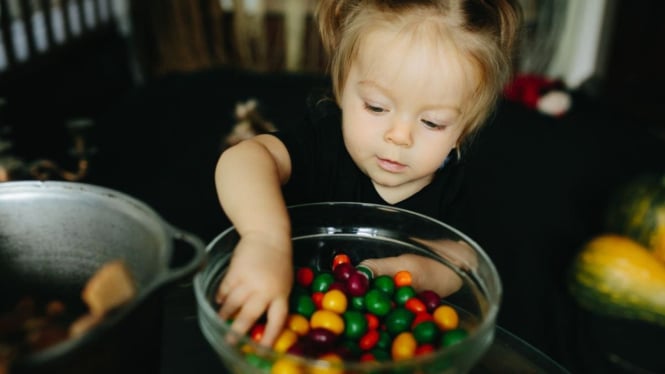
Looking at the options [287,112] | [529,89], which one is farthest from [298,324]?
[529,89]

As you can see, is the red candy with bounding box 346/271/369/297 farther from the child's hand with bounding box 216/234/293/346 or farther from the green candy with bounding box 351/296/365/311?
the child's hand with bounding box 216/234/293/346

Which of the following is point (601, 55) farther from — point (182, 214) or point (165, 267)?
point (165, 267)

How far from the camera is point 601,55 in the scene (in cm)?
301

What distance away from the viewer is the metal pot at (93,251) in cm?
42

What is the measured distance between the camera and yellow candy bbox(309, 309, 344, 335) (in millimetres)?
654

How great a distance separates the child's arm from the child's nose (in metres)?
0.17

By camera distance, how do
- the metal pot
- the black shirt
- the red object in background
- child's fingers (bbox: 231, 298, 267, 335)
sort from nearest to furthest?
the metal pot
child's fingers (bbox: 231, 298, 267, 335)
the black shirt
the red object in background

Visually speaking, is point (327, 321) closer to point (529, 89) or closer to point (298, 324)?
point (298, 324)

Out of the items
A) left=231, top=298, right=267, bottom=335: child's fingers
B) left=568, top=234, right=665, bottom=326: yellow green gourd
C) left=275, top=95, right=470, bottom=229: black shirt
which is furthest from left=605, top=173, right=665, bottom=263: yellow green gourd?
left=231, top=298, right=267, bottom=335: child's fingers

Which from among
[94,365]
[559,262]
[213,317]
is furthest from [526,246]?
[94,365]

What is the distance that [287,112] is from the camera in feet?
6.95

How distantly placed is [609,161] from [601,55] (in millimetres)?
1134

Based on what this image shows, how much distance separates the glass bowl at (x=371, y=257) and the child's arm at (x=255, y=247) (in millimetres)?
25

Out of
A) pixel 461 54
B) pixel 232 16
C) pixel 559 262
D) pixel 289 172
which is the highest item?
pixel 461 54
